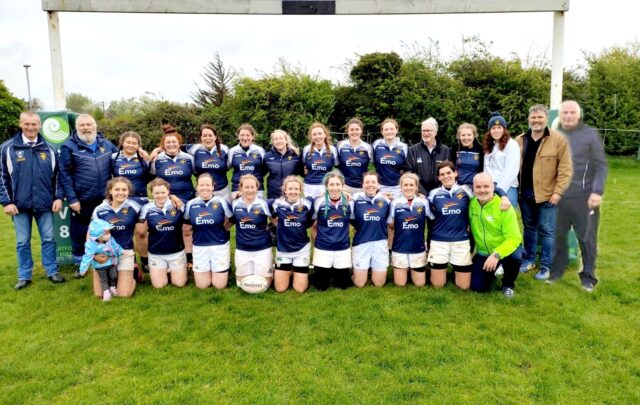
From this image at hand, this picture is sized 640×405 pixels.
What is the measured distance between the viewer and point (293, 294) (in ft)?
16.8

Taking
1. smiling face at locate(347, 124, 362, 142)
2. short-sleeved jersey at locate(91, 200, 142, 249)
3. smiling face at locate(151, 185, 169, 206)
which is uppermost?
smiling face at locate(347, 124, 362, 142)

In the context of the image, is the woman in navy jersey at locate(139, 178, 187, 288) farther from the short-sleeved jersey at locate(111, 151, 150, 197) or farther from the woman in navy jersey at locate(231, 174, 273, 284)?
the woman in navy jersey at locate(231, 174, 273, 284)

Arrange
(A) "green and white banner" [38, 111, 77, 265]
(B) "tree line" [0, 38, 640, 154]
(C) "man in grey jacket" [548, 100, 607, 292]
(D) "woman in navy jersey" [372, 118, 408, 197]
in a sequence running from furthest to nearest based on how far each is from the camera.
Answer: (B) "tree line" [0, 38, 640, 154] → (A) "green and white banner" [38, 111, 77, 265] → (D) "woman in navy jersey" [372, 118, 408, 197] → (C) "man in grey jacket" [548, 100, 607, 292]

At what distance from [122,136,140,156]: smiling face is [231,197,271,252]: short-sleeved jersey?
149 centimetres

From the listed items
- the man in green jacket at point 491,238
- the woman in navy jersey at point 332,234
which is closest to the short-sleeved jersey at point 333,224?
the woman in navy jersey at point 332,234

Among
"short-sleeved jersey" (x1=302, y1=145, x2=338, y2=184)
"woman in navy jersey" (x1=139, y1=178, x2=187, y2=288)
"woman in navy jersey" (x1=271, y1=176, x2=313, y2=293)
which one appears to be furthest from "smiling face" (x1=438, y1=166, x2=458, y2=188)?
"woman in navy jersey" (x1=139, y1=178, x2=187, y2=288)

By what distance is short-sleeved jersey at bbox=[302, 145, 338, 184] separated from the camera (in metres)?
5.80

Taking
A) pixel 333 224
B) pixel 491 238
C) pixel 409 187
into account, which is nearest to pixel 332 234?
pixel 333 224

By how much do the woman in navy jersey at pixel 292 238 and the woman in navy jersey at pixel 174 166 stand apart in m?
1.28

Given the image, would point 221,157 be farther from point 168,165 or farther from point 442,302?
point 442,302

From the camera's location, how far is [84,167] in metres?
5.53

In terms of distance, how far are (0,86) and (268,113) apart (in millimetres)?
24711

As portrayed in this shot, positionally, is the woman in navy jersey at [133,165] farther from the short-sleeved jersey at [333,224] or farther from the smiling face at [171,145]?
the short-sleeved jersey at [333,224]

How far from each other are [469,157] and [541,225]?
1.16 metres
